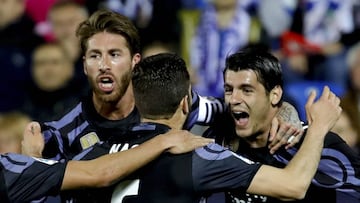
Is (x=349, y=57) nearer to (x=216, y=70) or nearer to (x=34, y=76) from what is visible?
(x=216, y=70)

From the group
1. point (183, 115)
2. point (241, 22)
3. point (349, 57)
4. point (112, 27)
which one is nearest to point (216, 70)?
point (241, 22)

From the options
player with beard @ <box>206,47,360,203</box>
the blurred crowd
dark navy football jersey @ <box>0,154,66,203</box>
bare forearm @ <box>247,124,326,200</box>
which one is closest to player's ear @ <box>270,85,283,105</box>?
player with beard @ <box>206,47,360,203</box>

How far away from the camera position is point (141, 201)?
4297mm

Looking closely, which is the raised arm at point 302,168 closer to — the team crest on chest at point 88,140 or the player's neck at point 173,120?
the player's neck at point 173,120

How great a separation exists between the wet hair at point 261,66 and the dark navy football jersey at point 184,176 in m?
0.62

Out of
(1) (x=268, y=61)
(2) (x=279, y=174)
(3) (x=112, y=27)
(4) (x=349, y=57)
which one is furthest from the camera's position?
(4) (x=349, y=57)

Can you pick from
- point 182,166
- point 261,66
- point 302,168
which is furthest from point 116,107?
point 302,168

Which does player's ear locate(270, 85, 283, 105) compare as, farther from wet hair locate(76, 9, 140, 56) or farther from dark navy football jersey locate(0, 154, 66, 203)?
dark navy football jersey locate(0, 154, 66, 203)

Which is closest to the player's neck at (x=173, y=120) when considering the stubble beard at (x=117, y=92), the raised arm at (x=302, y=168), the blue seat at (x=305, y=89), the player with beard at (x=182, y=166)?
the player with beard at (x=182, y=166)

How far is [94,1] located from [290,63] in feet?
5.76

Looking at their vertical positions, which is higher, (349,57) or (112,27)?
(112,27)

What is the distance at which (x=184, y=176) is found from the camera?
13.9 ft

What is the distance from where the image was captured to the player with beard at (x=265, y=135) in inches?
187

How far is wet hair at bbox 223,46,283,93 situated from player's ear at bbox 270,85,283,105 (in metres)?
0.02
